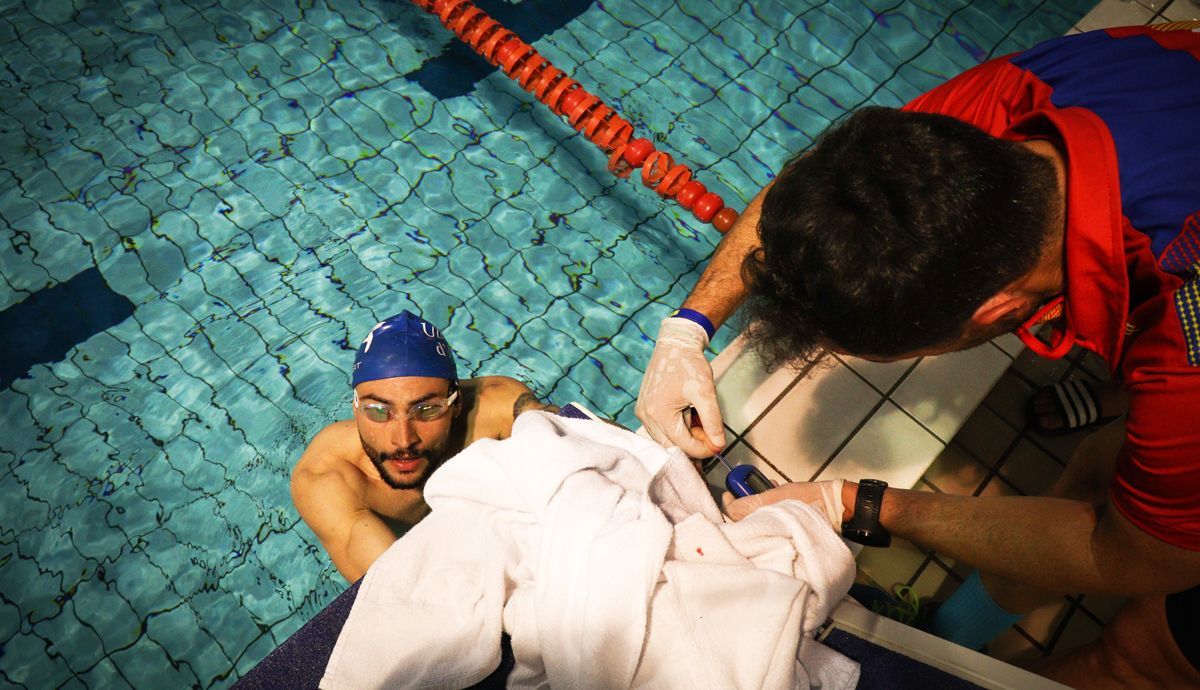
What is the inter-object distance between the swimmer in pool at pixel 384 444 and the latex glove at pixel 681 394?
37.3 inches

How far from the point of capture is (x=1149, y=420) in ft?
4.56

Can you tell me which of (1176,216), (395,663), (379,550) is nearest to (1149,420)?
(1176,216)

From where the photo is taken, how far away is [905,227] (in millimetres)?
1339

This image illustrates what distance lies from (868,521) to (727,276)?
3.02 feet

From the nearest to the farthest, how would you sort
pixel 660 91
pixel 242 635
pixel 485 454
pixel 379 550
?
A: 1. pixel 485 454
2. pixel 379 550
3. pixel 242 635
4. pixel 660 91

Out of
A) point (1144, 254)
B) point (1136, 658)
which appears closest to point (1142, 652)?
point (1136, 658)

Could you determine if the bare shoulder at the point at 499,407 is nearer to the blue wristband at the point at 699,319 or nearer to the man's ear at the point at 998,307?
the blue wristband at the point at 699,319

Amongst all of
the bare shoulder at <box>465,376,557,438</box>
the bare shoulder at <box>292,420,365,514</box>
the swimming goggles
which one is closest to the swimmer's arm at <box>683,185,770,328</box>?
the bare shoulder at <box>465,376,557,438</box>

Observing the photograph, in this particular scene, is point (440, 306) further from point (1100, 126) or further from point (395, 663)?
point (1100, 126)

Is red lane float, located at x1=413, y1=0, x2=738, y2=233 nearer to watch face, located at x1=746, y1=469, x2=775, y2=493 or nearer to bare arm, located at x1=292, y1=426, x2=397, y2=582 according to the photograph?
watch face, located at x1=746, y1=469, x2=775, y2=493

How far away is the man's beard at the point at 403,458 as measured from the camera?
2.74 meters

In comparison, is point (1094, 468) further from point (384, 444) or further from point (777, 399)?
point (384, 444)

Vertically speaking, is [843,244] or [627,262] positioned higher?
[843,244]

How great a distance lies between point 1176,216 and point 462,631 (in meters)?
1.71
